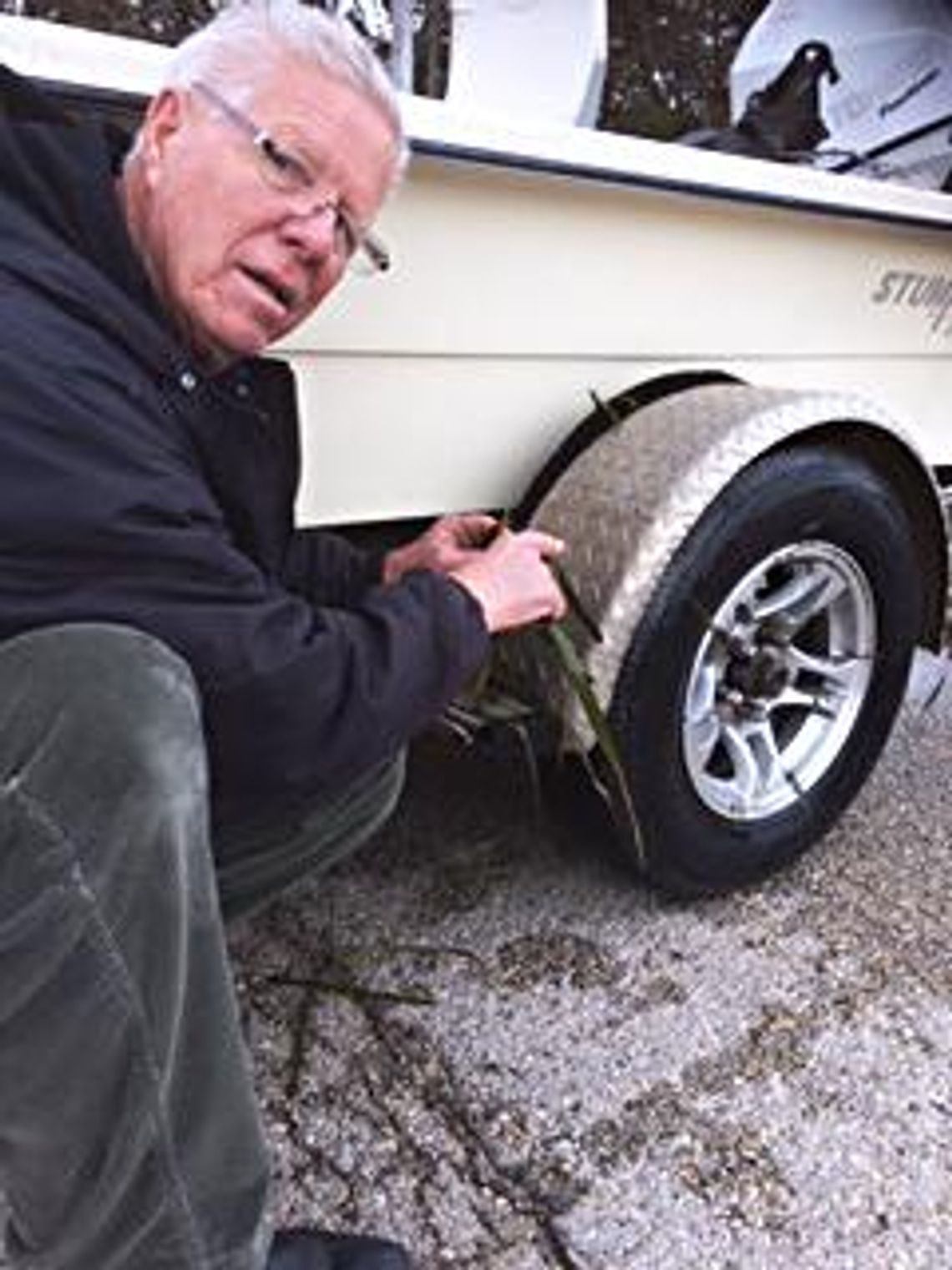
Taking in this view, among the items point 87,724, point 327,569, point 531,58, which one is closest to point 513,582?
point 327,569

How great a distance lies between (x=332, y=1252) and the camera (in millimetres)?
1679

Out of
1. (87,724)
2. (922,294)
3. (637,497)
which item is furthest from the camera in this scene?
(922,294)

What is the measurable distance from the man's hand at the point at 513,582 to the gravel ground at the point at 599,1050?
0.68 m

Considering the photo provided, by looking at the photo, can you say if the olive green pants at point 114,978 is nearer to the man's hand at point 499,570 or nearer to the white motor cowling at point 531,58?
the man's hand at point 499,570

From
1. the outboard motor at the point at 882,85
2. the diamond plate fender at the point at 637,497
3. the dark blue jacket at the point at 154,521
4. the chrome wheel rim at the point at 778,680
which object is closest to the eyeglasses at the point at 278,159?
the dark blue jacket at the point at 154,521

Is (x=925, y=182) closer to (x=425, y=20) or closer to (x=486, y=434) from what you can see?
(x=425, y=20)

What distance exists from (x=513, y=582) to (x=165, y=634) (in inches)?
19.3

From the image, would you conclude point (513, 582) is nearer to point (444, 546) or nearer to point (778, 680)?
point (444, 546)

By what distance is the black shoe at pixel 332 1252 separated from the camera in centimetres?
163

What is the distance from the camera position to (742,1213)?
187cm

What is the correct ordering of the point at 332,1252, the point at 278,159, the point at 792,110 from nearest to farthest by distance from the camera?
1. the point at 278,159
2. the point at 332,1252
3. the point at 792,110

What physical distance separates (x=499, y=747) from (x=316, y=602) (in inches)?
18.1

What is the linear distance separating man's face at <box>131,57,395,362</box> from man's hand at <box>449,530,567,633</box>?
1.15 feet

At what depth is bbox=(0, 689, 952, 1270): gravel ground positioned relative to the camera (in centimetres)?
186
